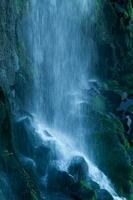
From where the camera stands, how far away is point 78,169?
18531mm

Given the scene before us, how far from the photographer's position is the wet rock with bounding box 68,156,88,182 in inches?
722

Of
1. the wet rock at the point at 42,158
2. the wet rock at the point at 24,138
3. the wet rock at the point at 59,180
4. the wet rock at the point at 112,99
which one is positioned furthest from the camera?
the wet rock at the point at 112,99

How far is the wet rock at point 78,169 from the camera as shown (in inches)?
722

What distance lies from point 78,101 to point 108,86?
16.1ft

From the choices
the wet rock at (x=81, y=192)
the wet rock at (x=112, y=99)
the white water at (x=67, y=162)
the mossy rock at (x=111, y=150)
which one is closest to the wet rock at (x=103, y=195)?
the wet rock at (x=81, y=192)

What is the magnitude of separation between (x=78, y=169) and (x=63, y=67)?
10.9m

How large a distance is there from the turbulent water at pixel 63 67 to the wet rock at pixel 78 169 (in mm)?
342

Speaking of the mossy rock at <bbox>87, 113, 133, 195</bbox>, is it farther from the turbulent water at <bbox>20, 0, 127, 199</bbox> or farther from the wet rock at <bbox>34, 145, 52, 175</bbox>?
the wet rock at <bbox>34, 145, 52, 175</bbox>

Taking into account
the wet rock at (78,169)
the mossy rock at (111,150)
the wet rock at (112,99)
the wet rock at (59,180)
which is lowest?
the wet rock at (59,180)

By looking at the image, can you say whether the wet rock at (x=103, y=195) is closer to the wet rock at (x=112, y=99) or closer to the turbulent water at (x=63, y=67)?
the turbulent water at (x=63, y=67)

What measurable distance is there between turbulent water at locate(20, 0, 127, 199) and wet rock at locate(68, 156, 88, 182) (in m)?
0.34

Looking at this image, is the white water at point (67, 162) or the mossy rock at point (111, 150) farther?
the mossy rock at point (111, 150)

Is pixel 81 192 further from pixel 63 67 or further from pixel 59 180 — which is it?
pixel 63 67

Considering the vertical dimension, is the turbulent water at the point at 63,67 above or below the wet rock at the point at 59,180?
above
